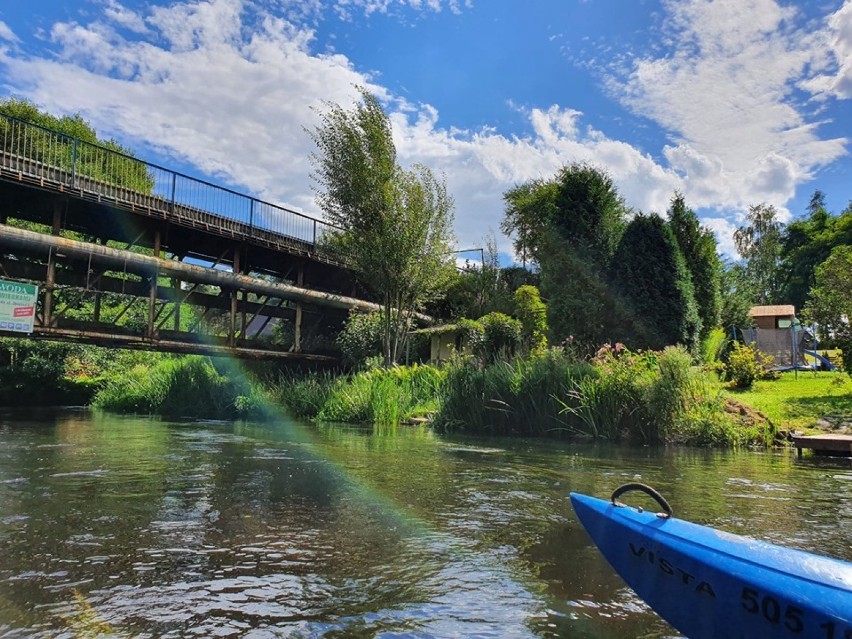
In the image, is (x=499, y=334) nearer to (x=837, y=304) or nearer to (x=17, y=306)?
(x=837, y=304)

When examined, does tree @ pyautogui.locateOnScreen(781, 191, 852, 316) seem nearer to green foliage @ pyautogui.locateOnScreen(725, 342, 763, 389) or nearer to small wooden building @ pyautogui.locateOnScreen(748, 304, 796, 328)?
small wooden building @ pyautogui.locateOnScreen(748, 304, 796, 328)

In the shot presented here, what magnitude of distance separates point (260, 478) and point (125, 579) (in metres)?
3.29

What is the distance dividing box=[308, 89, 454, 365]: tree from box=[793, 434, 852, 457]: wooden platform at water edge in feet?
39.4

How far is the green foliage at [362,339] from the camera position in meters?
20.1

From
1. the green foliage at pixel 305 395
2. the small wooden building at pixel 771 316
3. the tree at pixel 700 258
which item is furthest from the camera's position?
the small wooden building at pixel 771 316

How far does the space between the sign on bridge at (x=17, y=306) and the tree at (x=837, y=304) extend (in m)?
17.5

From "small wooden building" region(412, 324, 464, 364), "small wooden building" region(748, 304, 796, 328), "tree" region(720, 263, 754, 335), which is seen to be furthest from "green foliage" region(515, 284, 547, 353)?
"small wooden building" region(748, 304, 796, 328)

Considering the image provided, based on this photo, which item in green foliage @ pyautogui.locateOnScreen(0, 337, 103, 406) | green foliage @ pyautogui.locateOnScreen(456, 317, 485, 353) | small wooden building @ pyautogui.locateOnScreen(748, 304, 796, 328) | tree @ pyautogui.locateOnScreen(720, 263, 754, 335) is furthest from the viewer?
small wooden building @ pyautogui.locateOnScreen(748, 304, 796, 328)

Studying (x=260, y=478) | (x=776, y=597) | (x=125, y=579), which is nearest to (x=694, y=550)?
(x=776, y=597)

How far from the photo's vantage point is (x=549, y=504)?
5148 mm

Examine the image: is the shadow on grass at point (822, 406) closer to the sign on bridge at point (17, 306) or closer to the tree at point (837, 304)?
the tree at point (837, 304)

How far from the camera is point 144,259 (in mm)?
15742

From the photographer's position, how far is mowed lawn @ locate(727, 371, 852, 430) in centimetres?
1074

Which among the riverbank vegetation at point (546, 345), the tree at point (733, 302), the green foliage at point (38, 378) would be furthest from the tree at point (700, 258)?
the green foliage at point (38, 378)
